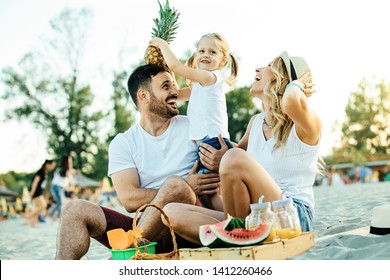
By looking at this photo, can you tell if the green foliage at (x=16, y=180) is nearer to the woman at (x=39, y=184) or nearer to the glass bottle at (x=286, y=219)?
the woman at (x=39, y=184)

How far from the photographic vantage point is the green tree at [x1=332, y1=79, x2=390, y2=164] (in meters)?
12.3

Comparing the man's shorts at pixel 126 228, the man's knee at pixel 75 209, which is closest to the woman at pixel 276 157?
the man's shorts at pixel 126 228

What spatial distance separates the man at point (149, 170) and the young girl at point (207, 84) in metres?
0.11

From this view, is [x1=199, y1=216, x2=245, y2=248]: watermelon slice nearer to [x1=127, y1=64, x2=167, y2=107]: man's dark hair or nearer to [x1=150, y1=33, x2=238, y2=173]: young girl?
[x1=150, y1=33, x2=238, y2=173]: young girl

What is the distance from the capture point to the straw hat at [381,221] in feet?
10.2

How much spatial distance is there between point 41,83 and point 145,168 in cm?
1593

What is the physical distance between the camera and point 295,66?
10.1 ft

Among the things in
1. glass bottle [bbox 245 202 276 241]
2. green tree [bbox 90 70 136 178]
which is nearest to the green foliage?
green tree [bbox 90 70 136 178]

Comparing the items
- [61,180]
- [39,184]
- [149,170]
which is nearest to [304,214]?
[149,170]

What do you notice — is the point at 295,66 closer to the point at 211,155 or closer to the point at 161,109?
the point at 211,155

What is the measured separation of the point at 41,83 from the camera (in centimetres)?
1858

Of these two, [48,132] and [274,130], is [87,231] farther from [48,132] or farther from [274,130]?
[48,132]

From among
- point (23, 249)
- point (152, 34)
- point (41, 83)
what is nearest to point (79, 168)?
point (41, 83)

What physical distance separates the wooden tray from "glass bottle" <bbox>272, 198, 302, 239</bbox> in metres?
0.04
